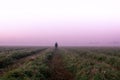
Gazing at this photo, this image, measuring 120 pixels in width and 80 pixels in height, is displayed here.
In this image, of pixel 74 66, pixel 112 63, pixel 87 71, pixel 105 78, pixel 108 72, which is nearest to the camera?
pixel 105 78

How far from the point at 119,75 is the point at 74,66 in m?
5.84

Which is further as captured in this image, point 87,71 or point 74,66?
point 74,66

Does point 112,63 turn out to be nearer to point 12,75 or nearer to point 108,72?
point 108,72

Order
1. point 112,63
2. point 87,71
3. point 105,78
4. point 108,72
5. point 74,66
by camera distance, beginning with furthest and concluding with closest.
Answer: point 112,63 → point 74,66 → point 87,71 → point 108,72 → point 105,78

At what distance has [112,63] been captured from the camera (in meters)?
24.2

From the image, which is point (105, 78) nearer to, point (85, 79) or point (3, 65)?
point (85, 79)

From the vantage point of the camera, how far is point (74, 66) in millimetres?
20344

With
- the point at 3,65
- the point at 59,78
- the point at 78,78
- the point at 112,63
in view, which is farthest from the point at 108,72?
the point at 3,65

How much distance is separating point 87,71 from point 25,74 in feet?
15.5

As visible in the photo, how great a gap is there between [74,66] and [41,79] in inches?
254

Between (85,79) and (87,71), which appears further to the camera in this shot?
(87,71)

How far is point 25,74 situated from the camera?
1420 centimetres

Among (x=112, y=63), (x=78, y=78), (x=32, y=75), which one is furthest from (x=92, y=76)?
(x=112, y=63)

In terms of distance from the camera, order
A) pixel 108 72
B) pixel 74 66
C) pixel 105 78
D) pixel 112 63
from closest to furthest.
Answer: pixel 105 78 → pixel 108 72 → pixel 74 66 → pixel 112 63
